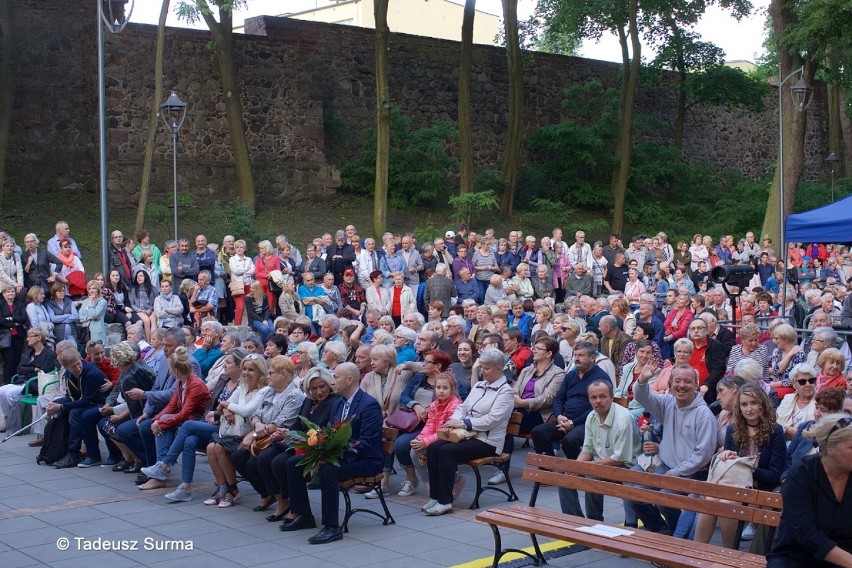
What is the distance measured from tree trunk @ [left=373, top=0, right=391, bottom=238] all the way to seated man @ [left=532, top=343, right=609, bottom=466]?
13.5 m

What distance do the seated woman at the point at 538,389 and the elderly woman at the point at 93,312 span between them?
7160 millimetres

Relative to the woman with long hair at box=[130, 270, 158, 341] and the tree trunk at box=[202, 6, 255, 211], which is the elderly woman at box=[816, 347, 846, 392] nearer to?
the woman with long hair at box=[130, 270, 158, 341]

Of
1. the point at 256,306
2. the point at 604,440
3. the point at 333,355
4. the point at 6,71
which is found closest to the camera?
the point at 604,440

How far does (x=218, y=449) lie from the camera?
8.25m

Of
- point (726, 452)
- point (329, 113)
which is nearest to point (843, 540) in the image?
point (726, 452)

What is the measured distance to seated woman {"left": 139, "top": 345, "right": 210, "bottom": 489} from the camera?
876 cm

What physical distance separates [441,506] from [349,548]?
42.2 inches

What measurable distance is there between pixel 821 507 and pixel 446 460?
143 inches

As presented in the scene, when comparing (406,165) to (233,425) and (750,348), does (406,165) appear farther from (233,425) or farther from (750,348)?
(233,425)

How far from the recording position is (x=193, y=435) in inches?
336

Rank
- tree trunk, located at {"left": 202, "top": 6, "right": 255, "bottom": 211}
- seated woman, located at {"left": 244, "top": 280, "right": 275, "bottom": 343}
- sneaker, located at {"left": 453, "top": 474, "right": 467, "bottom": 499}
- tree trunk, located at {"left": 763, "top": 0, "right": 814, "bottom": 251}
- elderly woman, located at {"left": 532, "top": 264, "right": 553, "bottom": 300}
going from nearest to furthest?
sneaker, located at {"left": 453, "top": 474, "right": 467, "bottom": 499}
seated woman, located at {"left": 244, "top": 280, "right": 275, "bottom": 343}
elderly woman, located at {"left": 532, "top": 264, "right": 553, "bottom": 300}
tree trunk, located at {"left": 202, "top": 6, "right": 255, "bottom": 211}
tree trunk, located at {"left": 763, "top": 0, "right": 814, "bottom": 251}

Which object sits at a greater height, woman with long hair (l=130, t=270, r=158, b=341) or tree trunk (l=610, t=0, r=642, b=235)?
tree trunk (l=610, t=0, r=642, b=235)

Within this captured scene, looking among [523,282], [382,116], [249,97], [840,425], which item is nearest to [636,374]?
[840,425]

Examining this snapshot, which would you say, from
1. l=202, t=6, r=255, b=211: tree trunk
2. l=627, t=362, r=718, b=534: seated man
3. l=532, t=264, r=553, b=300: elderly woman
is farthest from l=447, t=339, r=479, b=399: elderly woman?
l=202, t=6, r=255, b=211: tree trunk
